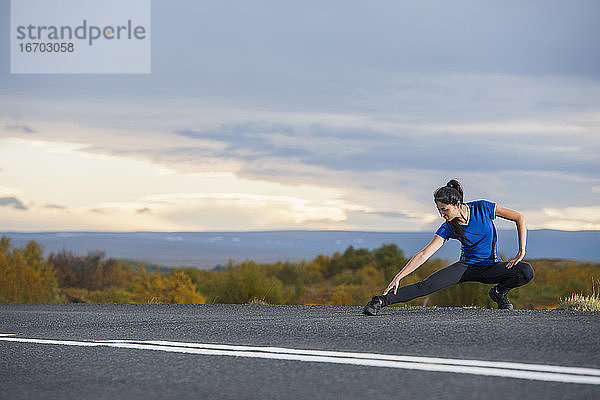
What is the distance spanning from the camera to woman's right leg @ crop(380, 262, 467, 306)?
9.79 m

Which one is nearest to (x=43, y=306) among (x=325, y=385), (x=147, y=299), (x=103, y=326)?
(x=147, y=299)

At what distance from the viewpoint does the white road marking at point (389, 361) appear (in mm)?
5133

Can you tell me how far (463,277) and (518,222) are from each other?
102cm

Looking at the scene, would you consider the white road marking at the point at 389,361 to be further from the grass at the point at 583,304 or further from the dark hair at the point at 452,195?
the grass at the point at 583,304

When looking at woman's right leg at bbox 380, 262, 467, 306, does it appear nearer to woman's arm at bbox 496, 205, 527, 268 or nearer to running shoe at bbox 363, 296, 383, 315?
running shoe at bbox 363, 296, 383, 315

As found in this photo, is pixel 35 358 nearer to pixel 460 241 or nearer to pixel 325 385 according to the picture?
pixel 325 385

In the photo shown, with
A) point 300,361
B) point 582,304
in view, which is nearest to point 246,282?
point 582,304

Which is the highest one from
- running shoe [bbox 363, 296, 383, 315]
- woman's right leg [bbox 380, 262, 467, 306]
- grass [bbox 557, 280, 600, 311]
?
woman's right leg [bbox 380, 262, 467, 306]

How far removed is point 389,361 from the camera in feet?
19.2

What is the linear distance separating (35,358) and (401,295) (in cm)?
451

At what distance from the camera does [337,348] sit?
261 inches

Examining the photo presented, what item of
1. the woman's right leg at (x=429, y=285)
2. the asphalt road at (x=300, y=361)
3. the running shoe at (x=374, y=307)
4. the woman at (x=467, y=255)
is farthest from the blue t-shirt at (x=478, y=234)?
the running shoe at (x=374, y=307)

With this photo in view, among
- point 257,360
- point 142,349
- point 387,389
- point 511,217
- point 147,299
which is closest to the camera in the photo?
point 387,389

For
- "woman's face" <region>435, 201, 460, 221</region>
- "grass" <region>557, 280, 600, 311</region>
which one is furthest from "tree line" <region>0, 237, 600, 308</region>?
"woman's face" <region>435, 201, 460, 221</region>
